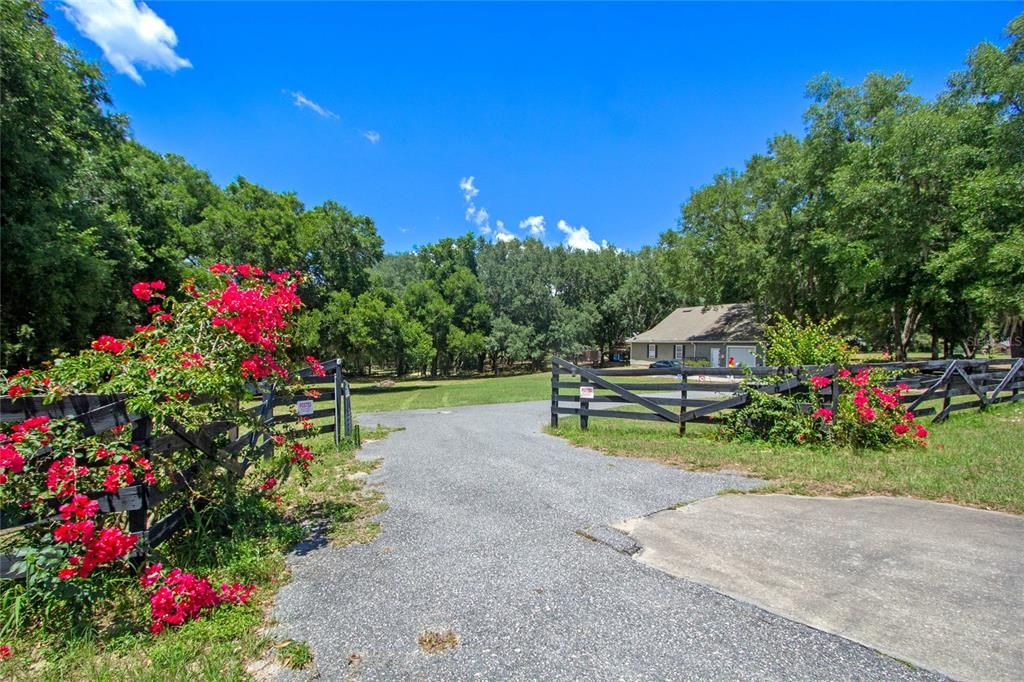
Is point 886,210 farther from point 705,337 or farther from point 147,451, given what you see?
point 147,451

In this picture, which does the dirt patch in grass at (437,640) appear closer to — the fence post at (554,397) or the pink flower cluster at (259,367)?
the pink flower cluster at (259,367)

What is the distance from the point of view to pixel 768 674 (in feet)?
7.28

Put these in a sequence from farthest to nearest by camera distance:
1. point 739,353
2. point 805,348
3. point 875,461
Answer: point 739,353 < point 805,348 < point 875,461

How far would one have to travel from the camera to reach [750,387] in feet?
24.9

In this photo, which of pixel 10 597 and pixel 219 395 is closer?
pixel 10 597

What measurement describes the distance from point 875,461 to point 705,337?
33926 mm

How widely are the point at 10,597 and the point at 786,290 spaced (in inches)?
1154

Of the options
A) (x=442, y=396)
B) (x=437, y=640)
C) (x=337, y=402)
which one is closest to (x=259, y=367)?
(x=437, y=640)

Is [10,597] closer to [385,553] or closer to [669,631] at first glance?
[385,553]

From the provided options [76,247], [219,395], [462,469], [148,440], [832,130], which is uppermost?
[832,130]

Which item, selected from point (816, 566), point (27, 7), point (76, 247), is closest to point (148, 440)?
point (816, 566)

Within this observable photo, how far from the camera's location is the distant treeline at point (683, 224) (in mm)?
10961

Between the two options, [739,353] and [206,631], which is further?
[739,353]

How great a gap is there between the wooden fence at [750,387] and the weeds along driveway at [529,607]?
2.94 metres
